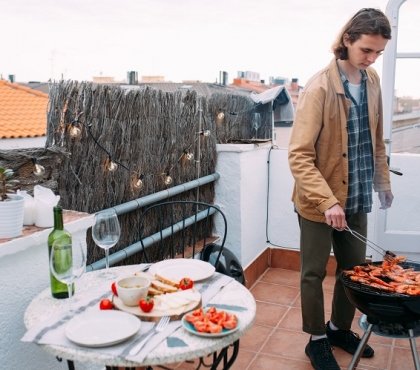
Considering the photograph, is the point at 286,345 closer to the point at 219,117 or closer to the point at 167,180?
the point at 167,180

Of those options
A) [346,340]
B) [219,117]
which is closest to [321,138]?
[346,340]

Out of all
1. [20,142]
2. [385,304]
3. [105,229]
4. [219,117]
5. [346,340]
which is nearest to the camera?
[105,229]

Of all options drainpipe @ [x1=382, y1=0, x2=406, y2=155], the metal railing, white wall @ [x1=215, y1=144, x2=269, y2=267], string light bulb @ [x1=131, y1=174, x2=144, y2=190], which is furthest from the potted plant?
drainpipe @ [x1=382, y1=0, x2=406, y2=155]

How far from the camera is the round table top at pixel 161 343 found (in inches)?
50.9

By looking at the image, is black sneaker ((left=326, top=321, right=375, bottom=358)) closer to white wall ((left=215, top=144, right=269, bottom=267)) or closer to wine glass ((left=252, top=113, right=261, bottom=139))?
white wall ((left=215, top=144, right=269, bottom=267))

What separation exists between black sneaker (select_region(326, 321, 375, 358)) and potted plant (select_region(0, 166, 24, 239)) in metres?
1.91

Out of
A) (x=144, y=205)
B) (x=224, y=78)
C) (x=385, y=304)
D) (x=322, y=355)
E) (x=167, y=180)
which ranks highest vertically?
(x=224, y=78)

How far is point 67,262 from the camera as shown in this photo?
161 cm

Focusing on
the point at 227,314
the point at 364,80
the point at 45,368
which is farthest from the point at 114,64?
the point at 227,314

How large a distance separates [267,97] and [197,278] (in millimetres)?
3132

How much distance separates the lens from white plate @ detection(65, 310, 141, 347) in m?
1.34

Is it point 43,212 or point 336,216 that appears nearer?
point 43,212

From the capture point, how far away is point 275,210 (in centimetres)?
425

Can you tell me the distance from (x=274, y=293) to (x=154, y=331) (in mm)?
2467
